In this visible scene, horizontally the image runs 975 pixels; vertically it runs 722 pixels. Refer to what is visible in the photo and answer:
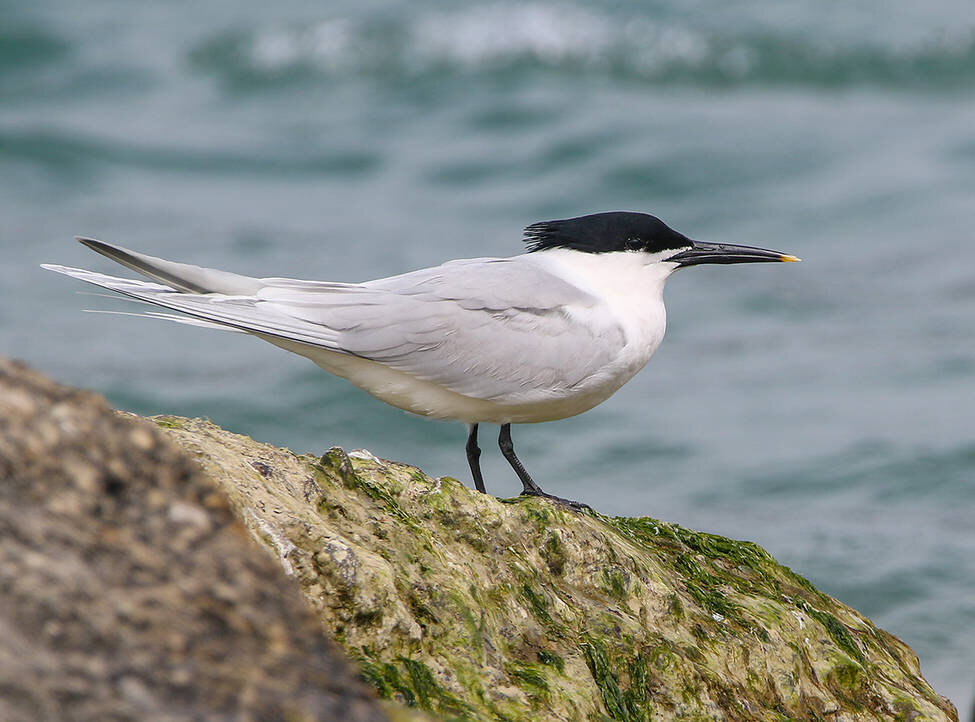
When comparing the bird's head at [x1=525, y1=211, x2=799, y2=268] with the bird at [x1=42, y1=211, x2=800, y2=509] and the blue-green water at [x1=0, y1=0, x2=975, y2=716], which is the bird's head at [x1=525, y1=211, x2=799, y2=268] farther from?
the blue-green water at [x1=0, y1=0, x2=975, y2=716]

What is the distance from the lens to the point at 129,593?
2.09 meters

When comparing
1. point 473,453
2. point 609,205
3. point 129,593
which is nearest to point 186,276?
point 473,453

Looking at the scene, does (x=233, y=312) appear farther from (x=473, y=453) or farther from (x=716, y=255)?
(x=716, y=255)

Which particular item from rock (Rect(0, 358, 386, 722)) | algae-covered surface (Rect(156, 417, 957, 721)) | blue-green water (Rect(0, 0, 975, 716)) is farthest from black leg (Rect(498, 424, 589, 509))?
blue-green water (Rect(0, 0, 975, 716))

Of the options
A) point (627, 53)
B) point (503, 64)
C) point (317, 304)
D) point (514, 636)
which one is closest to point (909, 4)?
point (627, 53)

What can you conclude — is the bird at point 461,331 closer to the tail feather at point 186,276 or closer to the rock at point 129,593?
the tail feather at point 186,276

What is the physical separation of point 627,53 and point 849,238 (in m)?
5.87

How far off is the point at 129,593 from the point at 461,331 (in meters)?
3.35

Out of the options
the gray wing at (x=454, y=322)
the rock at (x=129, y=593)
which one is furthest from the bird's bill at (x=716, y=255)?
the rock at (x=129, y=593)

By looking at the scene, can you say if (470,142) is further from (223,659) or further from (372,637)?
(223,659)

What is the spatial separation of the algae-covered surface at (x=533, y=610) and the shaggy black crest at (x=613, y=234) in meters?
1.48

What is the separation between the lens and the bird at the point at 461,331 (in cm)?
520

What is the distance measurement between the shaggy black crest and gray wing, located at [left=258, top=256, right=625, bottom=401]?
385 millimetres

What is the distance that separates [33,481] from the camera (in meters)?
2.19
